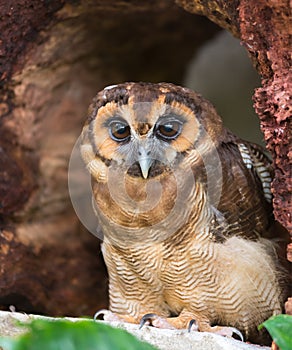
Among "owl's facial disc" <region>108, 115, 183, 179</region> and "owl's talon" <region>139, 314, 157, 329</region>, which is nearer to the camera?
"owl's facial disc" <region>108, 115, 183, 179</region>

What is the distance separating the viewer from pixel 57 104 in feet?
11.7

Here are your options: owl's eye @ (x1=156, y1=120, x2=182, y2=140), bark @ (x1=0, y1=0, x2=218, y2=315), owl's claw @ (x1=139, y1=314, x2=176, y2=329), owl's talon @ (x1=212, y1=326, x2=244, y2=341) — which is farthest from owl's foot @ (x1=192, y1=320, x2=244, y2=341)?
bark @ (x1=0, y1=0, x2=218, y2=315)

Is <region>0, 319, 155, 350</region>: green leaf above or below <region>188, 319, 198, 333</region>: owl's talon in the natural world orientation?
above

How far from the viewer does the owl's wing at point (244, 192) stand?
2.57 meters

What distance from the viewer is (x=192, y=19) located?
12.5ft

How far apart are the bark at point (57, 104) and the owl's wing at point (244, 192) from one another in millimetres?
990

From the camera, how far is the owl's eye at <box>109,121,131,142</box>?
8.19 feet

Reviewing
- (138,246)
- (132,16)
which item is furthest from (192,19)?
(138,246)

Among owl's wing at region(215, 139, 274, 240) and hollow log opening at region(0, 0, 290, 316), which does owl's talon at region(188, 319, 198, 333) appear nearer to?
owl's wing at region(215, 139, 274, 240)

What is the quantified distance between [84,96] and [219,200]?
153cm

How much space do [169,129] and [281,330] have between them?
104 centimetres

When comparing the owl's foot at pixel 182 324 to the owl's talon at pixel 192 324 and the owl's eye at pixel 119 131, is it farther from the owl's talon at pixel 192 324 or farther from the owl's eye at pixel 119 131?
the owl's eye at pixel 119 131

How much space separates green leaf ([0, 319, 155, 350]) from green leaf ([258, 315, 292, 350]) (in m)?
0.37

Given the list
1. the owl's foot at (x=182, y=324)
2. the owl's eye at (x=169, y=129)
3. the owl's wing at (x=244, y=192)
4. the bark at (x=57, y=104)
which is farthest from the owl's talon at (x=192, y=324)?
the bark at (x=57, y=104)
